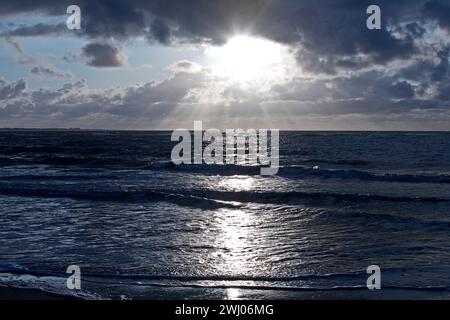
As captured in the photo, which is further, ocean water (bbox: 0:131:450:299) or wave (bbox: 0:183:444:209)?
wave (bbox: 0:183:444:209)

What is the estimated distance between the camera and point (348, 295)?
849 cm

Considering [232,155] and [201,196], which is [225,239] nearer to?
[201,196]

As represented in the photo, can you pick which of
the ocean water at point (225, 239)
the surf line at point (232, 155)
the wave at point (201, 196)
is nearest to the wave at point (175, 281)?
the ocean water at point (225, 239)

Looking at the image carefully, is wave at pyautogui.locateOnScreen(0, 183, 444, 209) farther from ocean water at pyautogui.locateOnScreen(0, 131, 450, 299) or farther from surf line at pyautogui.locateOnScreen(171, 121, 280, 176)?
surf line at pyautogui.locateOnScreen(171, 121, 280, 176)

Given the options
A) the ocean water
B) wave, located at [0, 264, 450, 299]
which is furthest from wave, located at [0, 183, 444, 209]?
wave, located at [0, 264, 450, 299]

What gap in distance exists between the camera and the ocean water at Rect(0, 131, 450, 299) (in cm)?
904

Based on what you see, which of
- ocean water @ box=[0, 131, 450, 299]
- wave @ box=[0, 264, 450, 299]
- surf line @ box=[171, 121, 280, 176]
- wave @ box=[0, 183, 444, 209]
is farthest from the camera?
surf line @ box=[171, 121, 280, 176]

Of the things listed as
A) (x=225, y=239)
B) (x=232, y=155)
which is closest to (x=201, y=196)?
(x=225, y=239)

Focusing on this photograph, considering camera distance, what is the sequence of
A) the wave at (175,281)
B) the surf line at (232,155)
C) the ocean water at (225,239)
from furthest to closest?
the surf line at (232,155)
the ocean water at (225,239)
the wave at (175,281)

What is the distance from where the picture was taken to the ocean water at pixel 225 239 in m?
9.04

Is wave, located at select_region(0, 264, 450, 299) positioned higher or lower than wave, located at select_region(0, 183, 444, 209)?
lower

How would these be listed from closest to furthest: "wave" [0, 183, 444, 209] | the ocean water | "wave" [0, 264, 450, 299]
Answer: "wave" [0, 264, 450, 299] → the ocean water → "wave" [0, 183, 444, 209]

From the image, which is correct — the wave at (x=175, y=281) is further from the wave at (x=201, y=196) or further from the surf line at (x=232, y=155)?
the surf line at (x=232, y=155)

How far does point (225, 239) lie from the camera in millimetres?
13023
